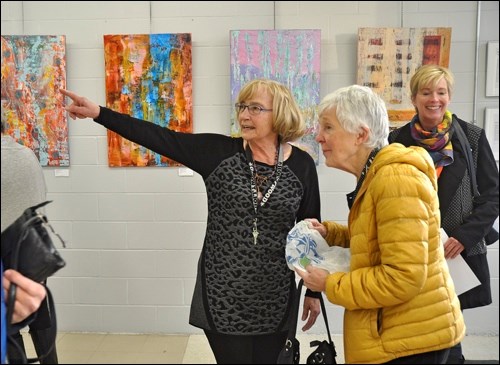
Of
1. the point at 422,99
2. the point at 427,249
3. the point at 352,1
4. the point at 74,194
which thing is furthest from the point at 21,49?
the point at 427,249

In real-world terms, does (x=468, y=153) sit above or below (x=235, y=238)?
above

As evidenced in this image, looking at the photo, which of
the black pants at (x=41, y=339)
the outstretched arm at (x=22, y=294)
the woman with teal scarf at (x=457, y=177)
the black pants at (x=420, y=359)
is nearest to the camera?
the outstretched arm at (x=22, y=294)

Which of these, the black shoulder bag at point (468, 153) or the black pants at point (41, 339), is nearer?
the black pants at point (41, 339)

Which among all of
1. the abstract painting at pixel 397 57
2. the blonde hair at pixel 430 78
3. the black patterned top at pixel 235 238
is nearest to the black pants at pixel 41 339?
the black patterned top at pixel 235 238

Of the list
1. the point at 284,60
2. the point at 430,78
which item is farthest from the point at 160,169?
the point at 430,78

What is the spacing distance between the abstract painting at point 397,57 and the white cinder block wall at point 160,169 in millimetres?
94

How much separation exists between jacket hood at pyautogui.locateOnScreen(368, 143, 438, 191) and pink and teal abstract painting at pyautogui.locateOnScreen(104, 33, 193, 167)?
1.82 meters

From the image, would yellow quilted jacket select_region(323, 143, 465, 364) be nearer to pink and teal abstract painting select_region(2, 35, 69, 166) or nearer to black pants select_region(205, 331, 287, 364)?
black pants select_region(205, 331, 287, 364)

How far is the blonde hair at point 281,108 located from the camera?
5.09 ft

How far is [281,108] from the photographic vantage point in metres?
1.55

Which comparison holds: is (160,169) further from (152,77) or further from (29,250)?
Result: (29,250)

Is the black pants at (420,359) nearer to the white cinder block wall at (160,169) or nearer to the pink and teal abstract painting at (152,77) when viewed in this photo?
the white cinder block wall at (160,169)

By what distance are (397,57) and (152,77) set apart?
4.86 ft

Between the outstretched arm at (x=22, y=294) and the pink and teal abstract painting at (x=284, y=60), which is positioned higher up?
the pink and teal abstract painting at (x=284, y=60)
